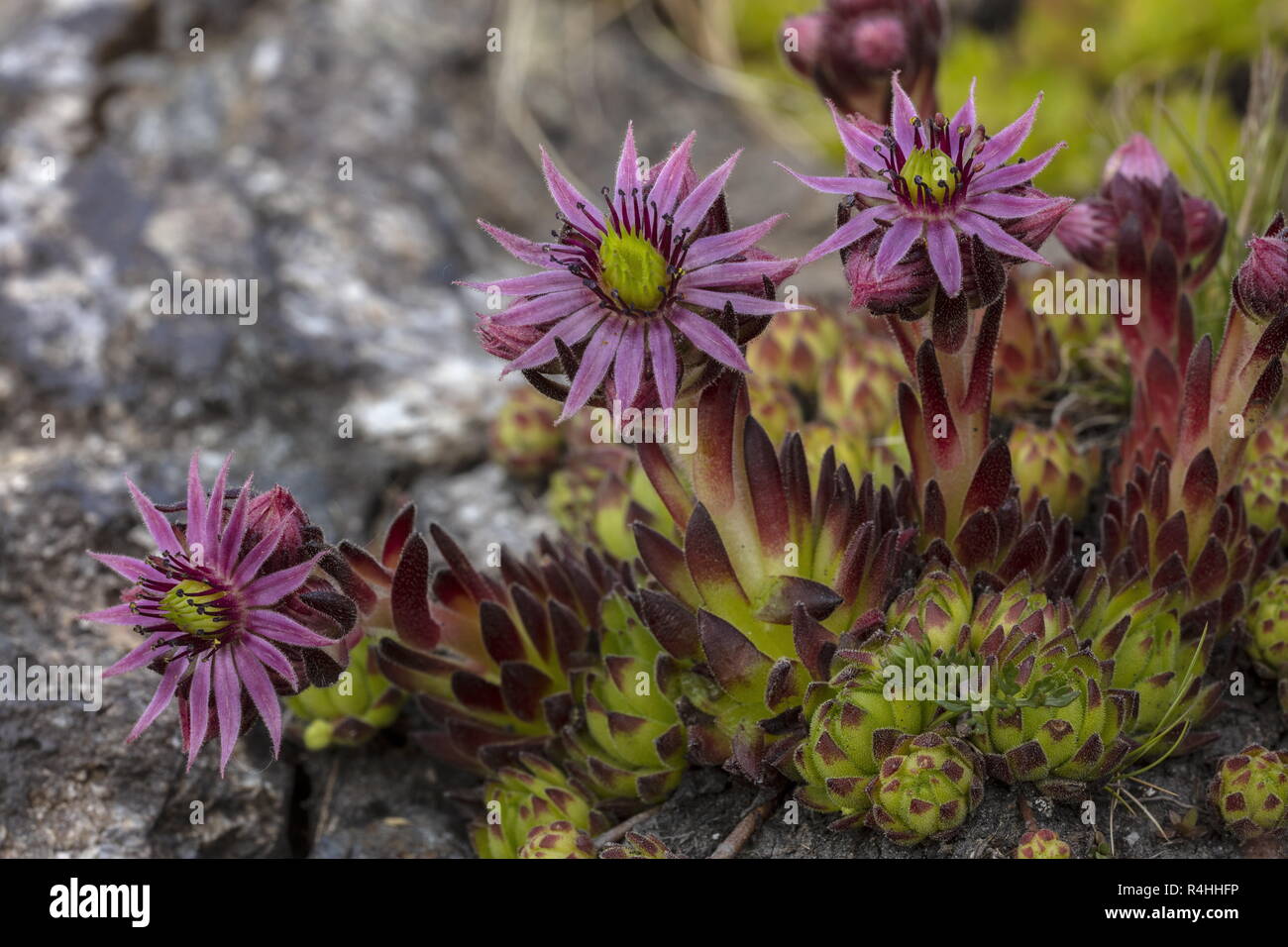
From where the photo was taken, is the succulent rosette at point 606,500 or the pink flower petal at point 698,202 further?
the succulent rosette at point 606,500

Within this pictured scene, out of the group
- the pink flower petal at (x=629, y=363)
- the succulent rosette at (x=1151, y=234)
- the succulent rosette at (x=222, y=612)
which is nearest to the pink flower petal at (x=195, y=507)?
the succulent rosette at (x=222, y=612)

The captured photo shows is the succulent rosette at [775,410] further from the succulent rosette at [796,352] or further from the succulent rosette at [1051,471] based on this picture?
the succulent rosette at [1051,471]

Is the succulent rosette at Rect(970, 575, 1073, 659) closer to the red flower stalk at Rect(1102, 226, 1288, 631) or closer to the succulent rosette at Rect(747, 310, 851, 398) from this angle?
the red flower stalk at Rect(1102, 226, 1288, 631)

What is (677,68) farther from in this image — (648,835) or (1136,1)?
(648,835)

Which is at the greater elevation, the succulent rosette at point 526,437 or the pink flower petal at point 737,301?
the pink flower petal at point 737,301

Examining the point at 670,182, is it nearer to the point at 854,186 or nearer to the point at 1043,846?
the point at 854,186
